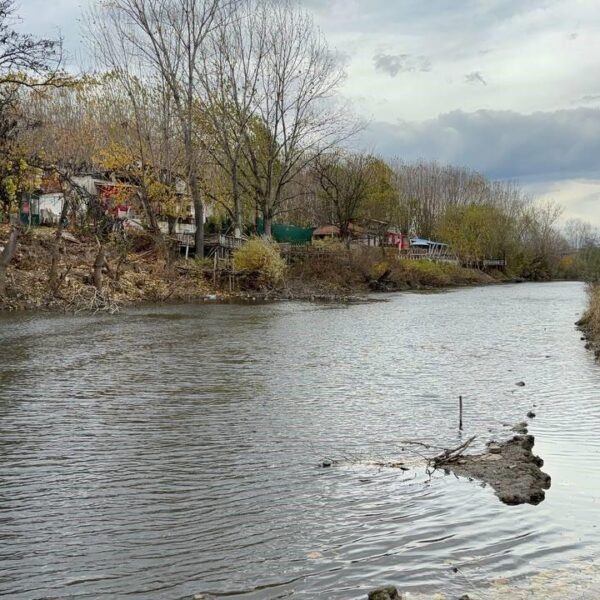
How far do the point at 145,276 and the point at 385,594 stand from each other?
32.7 meters

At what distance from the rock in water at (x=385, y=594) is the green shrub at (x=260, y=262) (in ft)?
117

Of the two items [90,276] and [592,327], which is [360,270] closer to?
[90,276]

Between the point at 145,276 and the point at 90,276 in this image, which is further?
the point at 145,276

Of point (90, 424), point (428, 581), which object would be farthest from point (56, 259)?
point (428, 581)

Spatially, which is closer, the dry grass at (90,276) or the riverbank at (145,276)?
the dry grass at (90,276)

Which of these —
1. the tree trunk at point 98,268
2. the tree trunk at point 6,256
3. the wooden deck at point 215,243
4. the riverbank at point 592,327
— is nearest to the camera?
the riverbank at point 592,327

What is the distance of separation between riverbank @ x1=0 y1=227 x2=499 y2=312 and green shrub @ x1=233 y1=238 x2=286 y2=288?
0.69ft

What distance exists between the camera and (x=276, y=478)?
7.27 meters

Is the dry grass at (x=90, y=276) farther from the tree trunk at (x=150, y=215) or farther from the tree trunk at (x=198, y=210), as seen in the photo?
the tree trunk at (x=198, y=210)

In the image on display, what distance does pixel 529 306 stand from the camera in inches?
1464

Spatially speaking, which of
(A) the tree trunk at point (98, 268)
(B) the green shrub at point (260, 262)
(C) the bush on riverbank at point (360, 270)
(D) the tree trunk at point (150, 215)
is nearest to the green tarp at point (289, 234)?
(C) the bush on riverbank at point (360, 270)

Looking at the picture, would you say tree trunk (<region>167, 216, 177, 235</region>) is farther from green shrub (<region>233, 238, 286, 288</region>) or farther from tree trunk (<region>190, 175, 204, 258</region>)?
green shrub (<region>233, 238, 286, 288</region>)

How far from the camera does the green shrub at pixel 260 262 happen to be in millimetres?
39750

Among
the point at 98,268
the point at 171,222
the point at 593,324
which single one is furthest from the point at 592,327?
the point at 171,222
